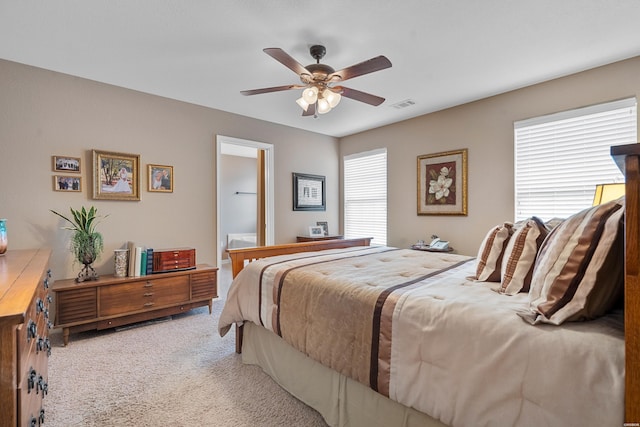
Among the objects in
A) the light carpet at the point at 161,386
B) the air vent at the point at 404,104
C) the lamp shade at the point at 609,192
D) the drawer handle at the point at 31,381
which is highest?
the air vent at the point at 404,104

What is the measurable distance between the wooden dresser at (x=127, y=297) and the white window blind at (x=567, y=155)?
367 cm

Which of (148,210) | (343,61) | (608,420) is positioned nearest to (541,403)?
(608,420)

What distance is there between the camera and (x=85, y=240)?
285 centimetres

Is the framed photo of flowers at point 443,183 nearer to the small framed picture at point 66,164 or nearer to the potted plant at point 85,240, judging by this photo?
the potted plant at point 85,240

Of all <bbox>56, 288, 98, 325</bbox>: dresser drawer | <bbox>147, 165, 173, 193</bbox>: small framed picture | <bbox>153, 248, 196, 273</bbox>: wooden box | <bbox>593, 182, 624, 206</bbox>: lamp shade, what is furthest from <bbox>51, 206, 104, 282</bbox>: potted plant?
<bbox>593, 182, 624, 206</bbox>: lamp shade

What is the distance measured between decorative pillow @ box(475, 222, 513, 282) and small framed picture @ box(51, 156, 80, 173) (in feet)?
12.1

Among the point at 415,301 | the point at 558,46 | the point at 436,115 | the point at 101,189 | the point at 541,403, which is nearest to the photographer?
the point at 541,403

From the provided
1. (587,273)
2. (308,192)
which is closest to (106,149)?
(308,192)

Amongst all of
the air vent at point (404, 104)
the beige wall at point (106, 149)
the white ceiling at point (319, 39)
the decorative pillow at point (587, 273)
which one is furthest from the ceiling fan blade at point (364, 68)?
the beige wall at point (106, 149)

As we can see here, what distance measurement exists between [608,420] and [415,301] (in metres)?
0.64

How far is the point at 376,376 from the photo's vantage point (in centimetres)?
136

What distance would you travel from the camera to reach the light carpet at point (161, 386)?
173cm

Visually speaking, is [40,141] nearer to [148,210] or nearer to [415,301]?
[148,210]

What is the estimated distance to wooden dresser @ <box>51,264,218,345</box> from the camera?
2676 mm
